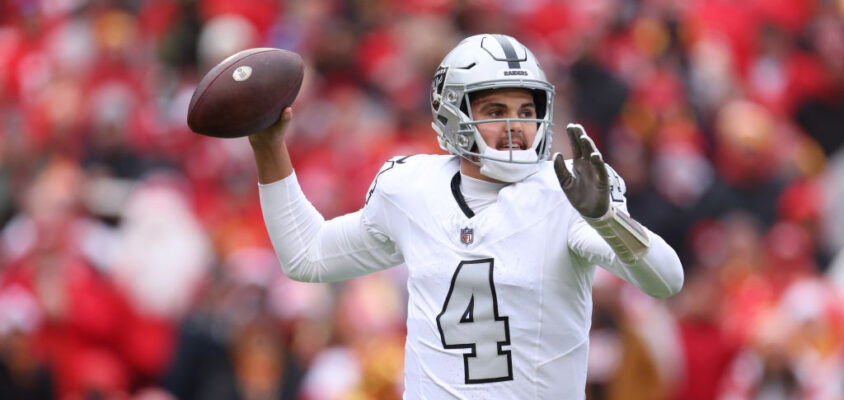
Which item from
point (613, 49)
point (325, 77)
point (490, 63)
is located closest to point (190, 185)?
point (325, 77)

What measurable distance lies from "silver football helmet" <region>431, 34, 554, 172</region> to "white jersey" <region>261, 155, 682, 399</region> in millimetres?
114

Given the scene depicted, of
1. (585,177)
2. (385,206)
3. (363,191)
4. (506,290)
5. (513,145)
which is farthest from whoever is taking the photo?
(363,191)

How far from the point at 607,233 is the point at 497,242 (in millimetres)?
401

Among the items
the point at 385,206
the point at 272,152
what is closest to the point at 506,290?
the point at 385,206

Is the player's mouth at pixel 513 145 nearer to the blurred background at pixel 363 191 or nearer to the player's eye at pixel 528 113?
the player's eye at pixel 528 113

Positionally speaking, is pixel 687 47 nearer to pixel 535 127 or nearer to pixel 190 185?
pixel 190 185

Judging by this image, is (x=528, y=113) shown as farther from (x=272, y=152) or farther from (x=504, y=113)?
(x=272, y=152)

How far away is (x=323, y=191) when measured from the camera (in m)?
7.96

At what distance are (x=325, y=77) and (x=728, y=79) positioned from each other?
2716mm

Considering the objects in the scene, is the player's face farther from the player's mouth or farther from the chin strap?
the chin strap

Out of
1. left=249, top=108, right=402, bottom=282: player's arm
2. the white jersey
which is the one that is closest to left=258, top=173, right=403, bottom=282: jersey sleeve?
left=249, top=108, right=402, bottom=282: player's arm

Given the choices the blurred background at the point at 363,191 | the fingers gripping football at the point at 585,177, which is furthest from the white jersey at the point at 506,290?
the blurred background at the point at 363,191

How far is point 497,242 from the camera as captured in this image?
3.66m

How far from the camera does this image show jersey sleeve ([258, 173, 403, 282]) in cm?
404
